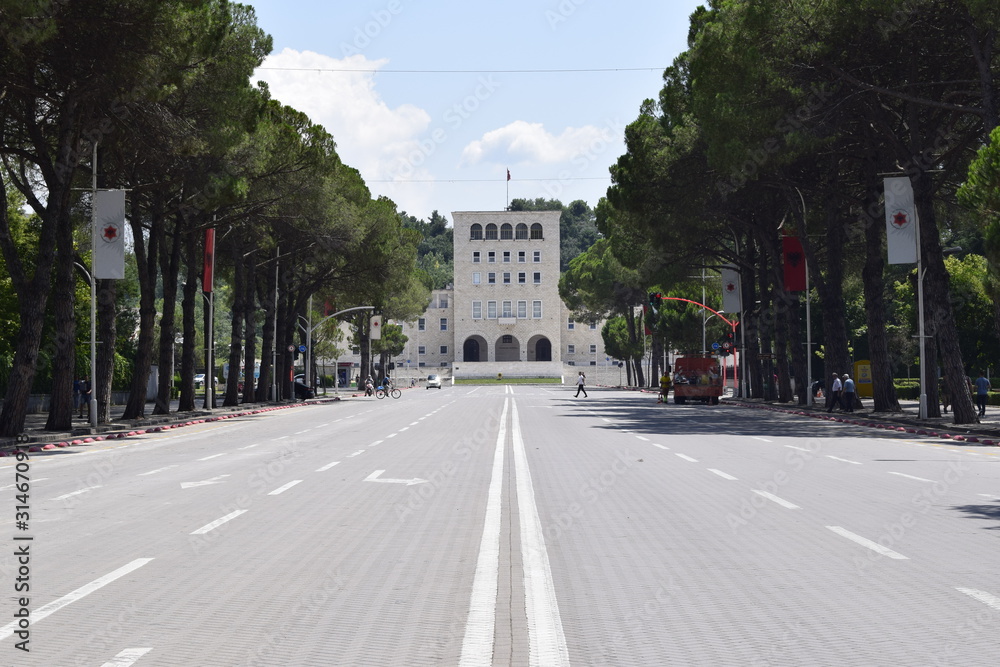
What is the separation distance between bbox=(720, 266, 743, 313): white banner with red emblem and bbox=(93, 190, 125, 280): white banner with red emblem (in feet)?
106

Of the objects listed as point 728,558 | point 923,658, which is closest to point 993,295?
point 728,558

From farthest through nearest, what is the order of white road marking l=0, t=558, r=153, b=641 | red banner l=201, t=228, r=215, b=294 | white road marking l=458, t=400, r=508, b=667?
red banner l=201, t=228, r=215, b=294, white road marking l=0, t=558, r=153, b=641, white road marking l=458, t=400, r=508, b=667

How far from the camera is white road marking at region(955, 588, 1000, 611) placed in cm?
705

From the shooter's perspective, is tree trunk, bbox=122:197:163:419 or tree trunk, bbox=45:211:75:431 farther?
tree trunk, bbox=122:197:163:419

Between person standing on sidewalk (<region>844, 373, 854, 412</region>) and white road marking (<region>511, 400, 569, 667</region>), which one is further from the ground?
person standing on sidewalk (<region>844, 373, 854, 412</region>)

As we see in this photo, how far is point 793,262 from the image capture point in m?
45.3

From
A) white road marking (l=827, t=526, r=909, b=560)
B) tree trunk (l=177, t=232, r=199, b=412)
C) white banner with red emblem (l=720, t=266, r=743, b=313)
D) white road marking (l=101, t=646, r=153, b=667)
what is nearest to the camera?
white road marking (l=101, t=646, r=153, b=667)

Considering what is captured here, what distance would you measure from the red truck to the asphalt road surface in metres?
37.9

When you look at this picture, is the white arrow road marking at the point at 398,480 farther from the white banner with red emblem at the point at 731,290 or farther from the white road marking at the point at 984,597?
the white banner with red emblem at the point at 731,290

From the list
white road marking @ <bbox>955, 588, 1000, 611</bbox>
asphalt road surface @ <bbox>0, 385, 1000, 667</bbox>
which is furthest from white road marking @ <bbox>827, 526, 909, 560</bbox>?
white road marking @ <bbox>955, 588, 1000, 611</bbox>

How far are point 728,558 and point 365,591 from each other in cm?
305

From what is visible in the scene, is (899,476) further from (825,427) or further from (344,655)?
(825,427)

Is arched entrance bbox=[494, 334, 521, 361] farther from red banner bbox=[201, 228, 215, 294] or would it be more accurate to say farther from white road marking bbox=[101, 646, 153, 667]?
white road marking bbox=[101, 646, 153, 667]

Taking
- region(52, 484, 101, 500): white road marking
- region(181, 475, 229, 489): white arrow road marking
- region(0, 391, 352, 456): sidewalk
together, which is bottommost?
region(52, 484, 101, 500): white road marking
